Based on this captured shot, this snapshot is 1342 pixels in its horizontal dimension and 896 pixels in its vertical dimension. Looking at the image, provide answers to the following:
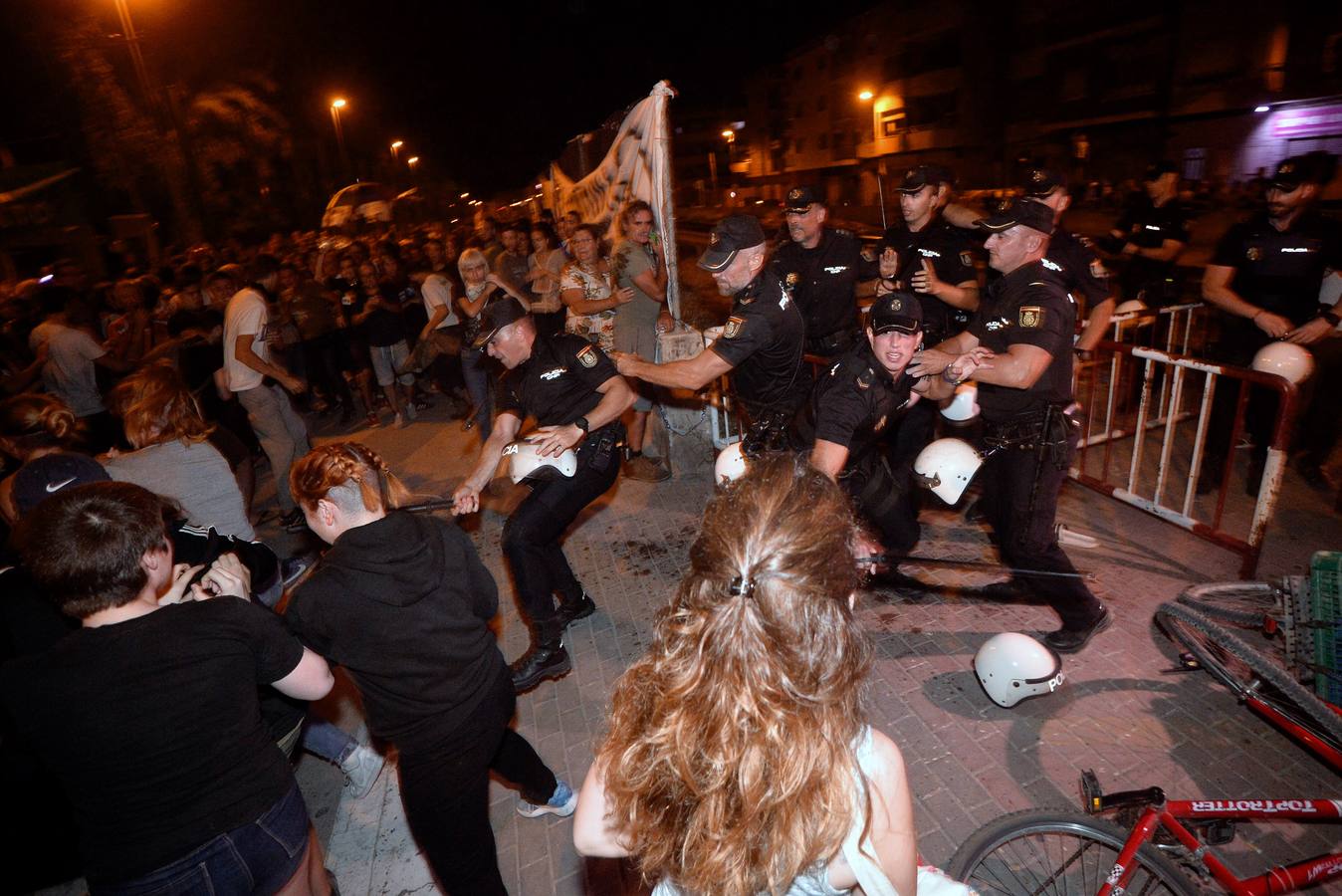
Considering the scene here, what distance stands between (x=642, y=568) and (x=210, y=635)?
3712 mm

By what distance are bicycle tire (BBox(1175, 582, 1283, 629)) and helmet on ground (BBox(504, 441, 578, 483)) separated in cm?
338

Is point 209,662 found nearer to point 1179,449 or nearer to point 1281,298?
point 1281,298

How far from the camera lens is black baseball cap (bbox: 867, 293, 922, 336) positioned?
3.44 m

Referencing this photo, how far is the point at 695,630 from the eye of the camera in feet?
4.43

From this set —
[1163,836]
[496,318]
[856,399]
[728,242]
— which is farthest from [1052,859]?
[496,318]

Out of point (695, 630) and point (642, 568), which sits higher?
point (695, 630)

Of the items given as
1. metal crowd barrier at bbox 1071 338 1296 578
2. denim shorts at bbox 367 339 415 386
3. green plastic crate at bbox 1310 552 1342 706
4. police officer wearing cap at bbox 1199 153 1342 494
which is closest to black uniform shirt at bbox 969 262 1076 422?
green plastic crate at bbox 1310 552 1342 706

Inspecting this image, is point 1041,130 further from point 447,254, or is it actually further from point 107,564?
point 107,564

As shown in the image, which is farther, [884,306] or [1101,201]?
[1101,201]

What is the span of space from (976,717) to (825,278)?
3.38 m

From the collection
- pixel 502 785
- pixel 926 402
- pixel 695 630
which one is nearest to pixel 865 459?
pixel 926 402

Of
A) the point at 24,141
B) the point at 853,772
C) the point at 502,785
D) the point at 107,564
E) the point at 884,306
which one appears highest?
the point at 24,141

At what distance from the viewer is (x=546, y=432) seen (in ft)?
13.7

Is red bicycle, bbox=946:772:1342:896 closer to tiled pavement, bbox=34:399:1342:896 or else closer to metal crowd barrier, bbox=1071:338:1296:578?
tiled pavement, bbox=34:399:1342:896
